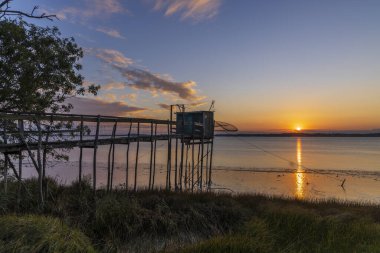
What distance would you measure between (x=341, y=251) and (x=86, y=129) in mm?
10621

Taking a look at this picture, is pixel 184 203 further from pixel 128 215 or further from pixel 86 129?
pixel 86 129

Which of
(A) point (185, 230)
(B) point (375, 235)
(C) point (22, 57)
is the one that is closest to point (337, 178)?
(B) point (375, 235)

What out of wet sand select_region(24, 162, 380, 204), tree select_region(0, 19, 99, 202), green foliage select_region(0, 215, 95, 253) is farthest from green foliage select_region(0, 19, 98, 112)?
wet sand select_region(24, 162, 380, 204)

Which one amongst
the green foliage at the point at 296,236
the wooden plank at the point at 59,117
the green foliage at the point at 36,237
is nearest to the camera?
the green foliage at the point at 36,237

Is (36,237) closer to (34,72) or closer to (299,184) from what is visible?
(34,72)

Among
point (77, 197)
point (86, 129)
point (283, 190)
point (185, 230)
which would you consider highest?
point (86, 129)

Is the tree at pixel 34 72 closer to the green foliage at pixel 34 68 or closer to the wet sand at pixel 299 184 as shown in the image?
the green foliage at pixel 34 68

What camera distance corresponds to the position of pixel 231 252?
25.6 feet

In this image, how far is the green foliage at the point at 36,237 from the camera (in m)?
6.17

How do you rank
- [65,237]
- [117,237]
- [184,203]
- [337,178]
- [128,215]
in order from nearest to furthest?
[65,237]
[117,237]
[128,215]
[184,203]
[337,178]

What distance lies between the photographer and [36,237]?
6.50 meters

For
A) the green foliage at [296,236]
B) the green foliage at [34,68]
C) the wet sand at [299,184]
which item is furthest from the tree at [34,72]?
the wet sand at [299,184]

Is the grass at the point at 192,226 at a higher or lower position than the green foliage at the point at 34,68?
lower

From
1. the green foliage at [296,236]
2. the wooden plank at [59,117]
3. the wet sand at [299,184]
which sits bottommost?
the wet sand at [299,184]
